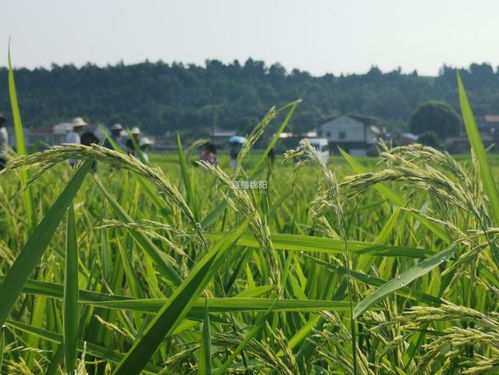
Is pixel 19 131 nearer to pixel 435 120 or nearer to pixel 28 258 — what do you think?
pixel 28 258

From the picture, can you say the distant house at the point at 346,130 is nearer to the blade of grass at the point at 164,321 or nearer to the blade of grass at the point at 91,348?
the blade of grass at the point at 91,348

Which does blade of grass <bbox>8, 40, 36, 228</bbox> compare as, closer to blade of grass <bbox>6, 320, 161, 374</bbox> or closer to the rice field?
the rice field

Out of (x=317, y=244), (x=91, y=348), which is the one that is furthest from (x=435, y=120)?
(x=91, y=348)

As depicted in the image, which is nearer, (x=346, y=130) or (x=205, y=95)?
(x=346, y=130)

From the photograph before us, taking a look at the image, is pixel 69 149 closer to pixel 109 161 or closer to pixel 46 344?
pixel 109 161

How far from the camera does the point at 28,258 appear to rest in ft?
1.98

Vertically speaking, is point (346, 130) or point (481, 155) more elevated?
point (481, 155)

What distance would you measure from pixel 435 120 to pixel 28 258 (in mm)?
129952

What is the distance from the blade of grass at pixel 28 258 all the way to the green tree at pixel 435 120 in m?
129

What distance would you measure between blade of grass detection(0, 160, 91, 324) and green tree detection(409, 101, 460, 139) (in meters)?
129

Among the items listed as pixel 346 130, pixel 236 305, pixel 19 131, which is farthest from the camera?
pixel 346 130

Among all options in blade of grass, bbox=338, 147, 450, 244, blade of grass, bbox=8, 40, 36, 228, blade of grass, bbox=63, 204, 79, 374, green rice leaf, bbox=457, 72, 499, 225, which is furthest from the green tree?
blade of grass, bbox=63, 204, 79, 374

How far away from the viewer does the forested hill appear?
133m

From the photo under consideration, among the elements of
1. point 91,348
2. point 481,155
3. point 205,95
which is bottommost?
point 91,348
